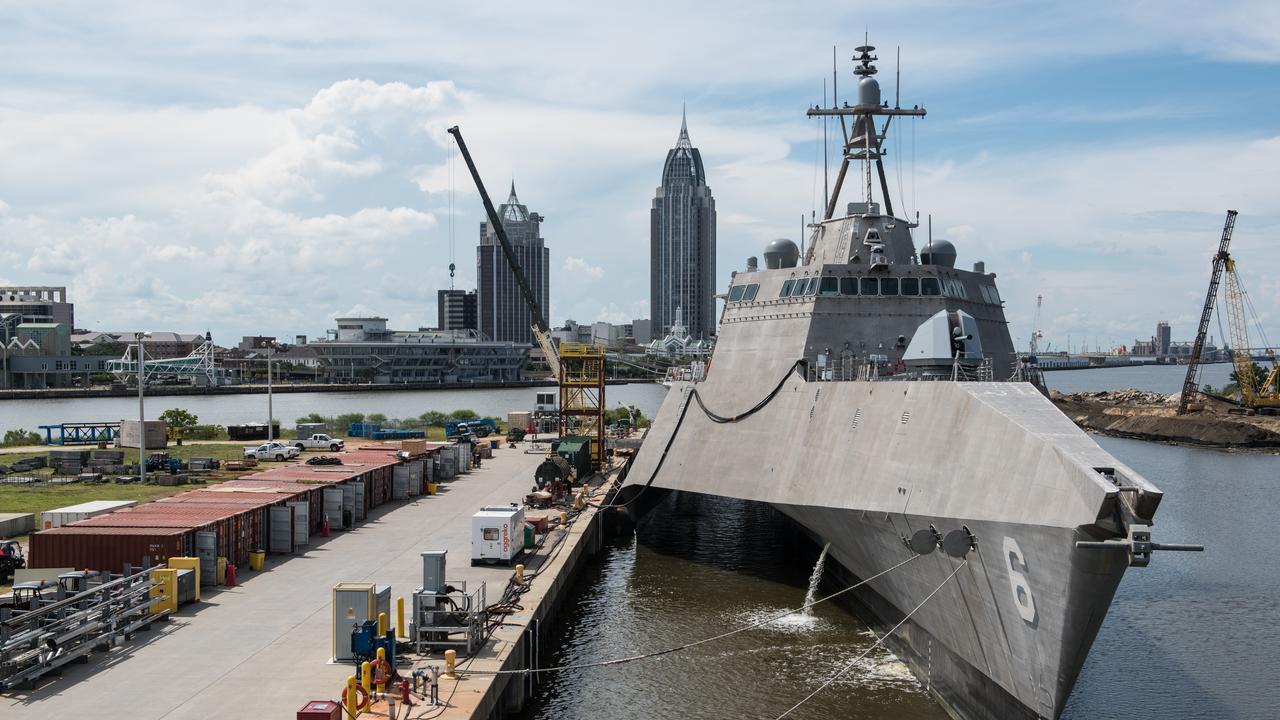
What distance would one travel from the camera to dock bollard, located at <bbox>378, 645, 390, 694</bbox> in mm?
13273

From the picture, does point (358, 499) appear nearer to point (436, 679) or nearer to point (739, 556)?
point (739, 556)

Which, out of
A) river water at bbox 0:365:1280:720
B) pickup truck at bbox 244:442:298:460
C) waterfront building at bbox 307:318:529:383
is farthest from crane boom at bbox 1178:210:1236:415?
waterfront building at bbox 307:318:529:383

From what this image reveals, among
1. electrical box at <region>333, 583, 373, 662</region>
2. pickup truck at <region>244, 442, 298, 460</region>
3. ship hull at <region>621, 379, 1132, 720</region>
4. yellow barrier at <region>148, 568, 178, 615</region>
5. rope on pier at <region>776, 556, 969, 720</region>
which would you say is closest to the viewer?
ship hull at <region>621, 379, 1132, 720</region>

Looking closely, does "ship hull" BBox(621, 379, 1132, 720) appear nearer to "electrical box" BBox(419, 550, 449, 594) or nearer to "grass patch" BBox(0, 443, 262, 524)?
"electrical box" BBox(419, 550, 449, 594)

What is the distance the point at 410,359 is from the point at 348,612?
464 feet

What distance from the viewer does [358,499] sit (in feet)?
91.7

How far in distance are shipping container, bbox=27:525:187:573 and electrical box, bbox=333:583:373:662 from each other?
565 cm

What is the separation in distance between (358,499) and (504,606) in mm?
11667

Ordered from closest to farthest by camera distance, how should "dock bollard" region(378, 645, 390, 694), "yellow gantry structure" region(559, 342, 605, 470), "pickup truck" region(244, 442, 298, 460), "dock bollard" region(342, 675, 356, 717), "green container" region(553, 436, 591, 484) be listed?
"dock bollard" region(342, 675, 356, 717)
"dock bollard" region(378, 645, 390, 694)
"green container" region(553, 436, 591, 484)
"pickup truck" region(244, 442, 298, 460)
"yellow gantry structure" region(559, 342, 605, 470)

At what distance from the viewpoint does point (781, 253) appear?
2722 cm

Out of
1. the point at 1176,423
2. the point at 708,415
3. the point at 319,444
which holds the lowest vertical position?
the point at 1176,423

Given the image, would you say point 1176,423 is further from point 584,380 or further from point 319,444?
point 319,444

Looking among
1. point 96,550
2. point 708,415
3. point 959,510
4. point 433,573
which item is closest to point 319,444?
point 708,415

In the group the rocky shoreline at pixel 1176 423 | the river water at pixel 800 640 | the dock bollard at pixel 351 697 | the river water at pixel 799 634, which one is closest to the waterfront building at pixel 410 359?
the rocky shoreline at pixel 1176 423
